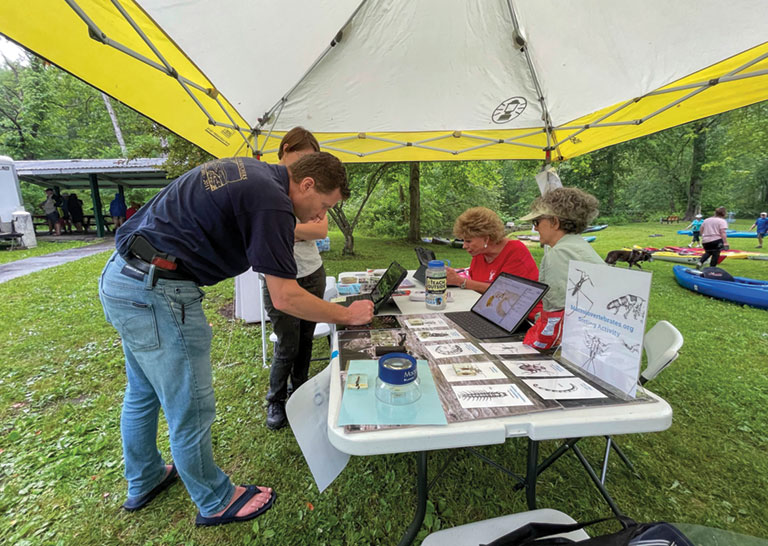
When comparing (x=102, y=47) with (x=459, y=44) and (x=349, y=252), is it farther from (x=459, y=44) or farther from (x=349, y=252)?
(x=349, y=252)

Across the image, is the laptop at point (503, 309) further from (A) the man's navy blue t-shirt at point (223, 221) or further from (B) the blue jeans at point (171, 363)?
(B) the blue jeans at point (171, 363)

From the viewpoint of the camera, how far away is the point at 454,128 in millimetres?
3854

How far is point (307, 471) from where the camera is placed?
1978 millimetres

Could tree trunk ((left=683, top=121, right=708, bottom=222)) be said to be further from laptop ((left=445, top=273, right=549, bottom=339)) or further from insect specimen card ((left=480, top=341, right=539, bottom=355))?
insect specimen card ((left=480, top=341, right=539, bottom=355))

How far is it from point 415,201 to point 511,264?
9.30 m

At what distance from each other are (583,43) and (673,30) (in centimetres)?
60

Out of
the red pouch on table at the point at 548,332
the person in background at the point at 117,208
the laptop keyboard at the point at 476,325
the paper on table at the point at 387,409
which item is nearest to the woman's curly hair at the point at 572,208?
the red pouch on table at the point at 548,332

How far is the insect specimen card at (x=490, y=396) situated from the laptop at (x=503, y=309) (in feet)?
1.44

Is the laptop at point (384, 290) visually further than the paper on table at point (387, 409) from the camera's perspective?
Yes

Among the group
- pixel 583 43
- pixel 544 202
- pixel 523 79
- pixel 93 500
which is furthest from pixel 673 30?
pixel 93 500

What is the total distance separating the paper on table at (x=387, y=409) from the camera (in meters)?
0.82

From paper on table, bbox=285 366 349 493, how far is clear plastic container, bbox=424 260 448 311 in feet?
2.77

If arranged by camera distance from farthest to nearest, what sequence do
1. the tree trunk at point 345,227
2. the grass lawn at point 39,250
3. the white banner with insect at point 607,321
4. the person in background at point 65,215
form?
the person in background at point 65,215 → the tree trunk at point 345,227 → the grass lawn at point 39,250 → the white banner with insect at point 607,321

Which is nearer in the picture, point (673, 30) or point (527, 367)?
point (527, 367)
